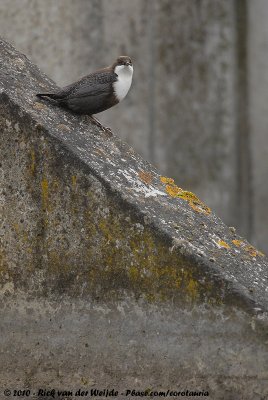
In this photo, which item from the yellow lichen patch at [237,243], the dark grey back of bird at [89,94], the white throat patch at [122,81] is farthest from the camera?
the white throat patch at [122,81]

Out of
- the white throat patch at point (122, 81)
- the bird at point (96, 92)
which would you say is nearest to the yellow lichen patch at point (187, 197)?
the bird at point (96, 92)

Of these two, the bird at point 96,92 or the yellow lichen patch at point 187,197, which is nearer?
the yellow lichen patch at point 187,197

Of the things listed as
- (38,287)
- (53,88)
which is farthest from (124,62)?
(38,287)

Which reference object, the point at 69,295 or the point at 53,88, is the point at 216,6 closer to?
the point at 53,88

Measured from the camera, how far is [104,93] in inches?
210

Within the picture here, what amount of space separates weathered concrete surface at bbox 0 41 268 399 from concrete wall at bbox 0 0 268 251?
8.57m

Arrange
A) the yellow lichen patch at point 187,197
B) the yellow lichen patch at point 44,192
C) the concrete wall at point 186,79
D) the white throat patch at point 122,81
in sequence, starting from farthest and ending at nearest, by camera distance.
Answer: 1. the concrete wall at point 186,79
2. the white throat patch at point 122,81
3. the yellow lichen patch at point 187,197
4. the yellow lichen patch at point 44,192

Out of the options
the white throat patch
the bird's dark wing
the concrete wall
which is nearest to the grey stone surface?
the concrete wall

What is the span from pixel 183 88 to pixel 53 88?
9.19 meters

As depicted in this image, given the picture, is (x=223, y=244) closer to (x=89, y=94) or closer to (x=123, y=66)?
(x=89, y=94)

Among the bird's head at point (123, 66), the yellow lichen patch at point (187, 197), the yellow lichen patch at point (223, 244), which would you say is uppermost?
the bird's head at point (123, 66)

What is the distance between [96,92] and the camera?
5277 millimetres

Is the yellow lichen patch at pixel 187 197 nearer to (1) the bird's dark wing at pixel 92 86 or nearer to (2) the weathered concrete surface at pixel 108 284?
(2) the weathered concrete surface at pixel 108 284

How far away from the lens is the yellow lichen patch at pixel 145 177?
14.4 ft
